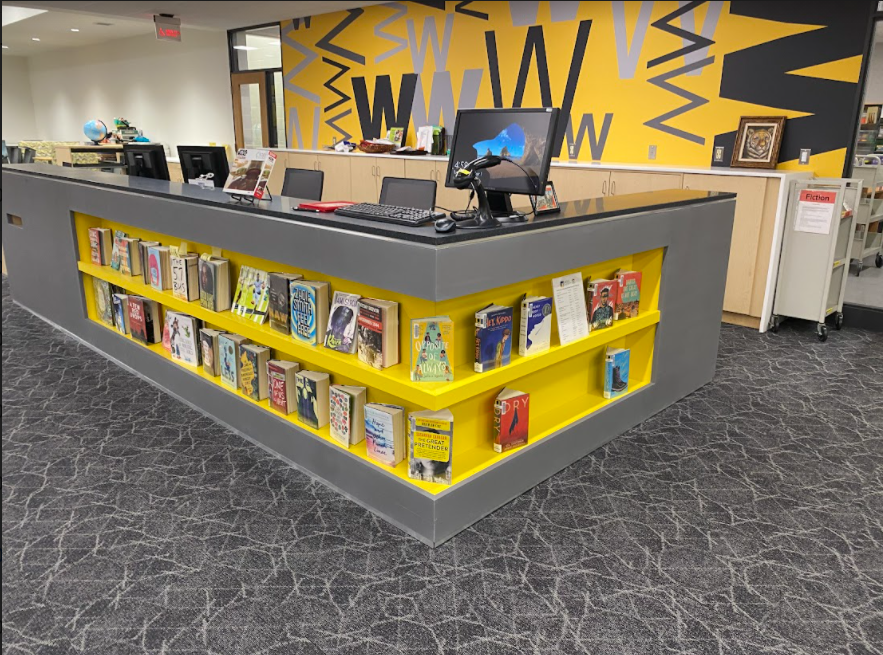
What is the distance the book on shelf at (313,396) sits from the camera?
2633 mm

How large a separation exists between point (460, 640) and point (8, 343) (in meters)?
3.82

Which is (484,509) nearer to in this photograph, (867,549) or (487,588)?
(487,588)

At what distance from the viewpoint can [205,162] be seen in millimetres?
4141

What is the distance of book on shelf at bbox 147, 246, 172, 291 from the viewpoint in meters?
3.44

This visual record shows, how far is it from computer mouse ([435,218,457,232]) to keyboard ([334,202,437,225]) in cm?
12

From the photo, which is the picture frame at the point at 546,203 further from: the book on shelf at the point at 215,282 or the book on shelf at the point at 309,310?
the book on shelf at the point at 215,282

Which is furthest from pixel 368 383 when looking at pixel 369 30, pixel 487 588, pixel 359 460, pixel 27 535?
pixel 369 30

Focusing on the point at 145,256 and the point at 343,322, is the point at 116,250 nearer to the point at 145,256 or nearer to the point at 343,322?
the point at 145,256

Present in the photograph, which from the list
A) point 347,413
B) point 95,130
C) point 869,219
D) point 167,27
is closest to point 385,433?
point 347,413

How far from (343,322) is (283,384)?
48 centimetres

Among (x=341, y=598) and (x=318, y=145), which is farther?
(x=318, y=145)

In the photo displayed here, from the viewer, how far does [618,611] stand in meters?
1.94

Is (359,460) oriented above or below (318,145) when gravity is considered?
below

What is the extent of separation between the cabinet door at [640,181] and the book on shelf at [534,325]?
2.61 metres
